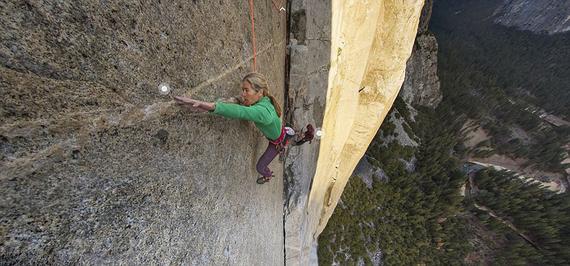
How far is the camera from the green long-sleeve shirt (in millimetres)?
1912

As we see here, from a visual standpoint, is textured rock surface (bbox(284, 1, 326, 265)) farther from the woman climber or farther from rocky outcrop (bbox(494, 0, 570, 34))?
rocky outcrop (bbox(494, 0, 570, 34))

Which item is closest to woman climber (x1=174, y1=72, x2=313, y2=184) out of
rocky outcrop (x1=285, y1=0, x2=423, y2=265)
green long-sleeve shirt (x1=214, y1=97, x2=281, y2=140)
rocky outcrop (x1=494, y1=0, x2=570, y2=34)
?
green long-sleeve shirt (x1=214, y1=97, x2=281, y2=140)

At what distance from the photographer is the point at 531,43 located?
59.5 meters

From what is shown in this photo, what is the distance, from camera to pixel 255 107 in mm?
2234

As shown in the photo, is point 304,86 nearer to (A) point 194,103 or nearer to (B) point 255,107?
(B) point 255,107

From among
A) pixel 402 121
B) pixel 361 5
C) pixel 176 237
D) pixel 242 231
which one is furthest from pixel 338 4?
pixel 402 121

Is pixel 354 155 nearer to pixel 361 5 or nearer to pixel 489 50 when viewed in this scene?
pixel 361 5

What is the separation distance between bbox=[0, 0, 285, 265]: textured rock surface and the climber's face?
25 centimetres

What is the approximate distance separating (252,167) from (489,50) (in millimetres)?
74416

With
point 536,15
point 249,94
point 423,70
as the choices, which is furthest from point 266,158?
point 536,15

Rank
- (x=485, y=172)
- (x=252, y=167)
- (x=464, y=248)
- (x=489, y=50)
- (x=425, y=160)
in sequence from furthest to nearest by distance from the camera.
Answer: (x=489, y=50) → (x=485, y=172) → (x=425, y=160) → (x=464, y=248) → (x=252, y=167)

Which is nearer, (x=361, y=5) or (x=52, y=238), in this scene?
(x=52, y=238)

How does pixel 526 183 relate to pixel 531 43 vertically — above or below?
below

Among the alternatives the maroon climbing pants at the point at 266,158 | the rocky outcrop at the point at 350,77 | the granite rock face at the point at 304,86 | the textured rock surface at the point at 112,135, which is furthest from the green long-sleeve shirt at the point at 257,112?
the rocky outcrop at the point at 350,77
